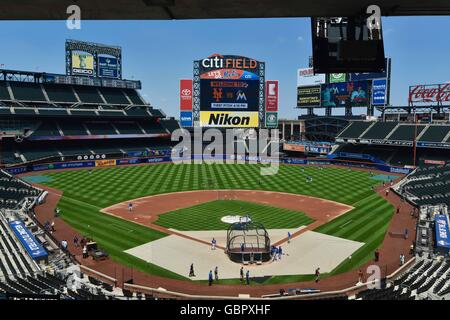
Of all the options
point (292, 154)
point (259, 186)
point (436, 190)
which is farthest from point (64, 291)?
point (292, 154)

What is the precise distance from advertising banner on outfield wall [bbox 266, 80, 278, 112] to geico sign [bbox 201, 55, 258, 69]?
18.3ft

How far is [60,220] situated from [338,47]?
1328 inches

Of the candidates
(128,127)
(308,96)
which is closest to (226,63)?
(128,127)

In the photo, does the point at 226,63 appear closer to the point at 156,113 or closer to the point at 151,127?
the point at 156,113

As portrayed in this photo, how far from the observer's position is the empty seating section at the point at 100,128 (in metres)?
79.5

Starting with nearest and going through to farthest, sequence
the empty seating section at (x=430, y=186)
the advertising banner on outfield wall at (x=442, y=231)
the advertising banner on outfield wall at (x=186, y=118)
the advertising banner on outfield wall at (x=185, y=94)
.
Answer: the advertising banner on outfield wall at (x=442, y=231) < the empty seating section at (x=430, y=186) < the advertising banner on outfield wall at (x=185, y=94) < the advertising banner on outfield wall at (x=186, y=118)

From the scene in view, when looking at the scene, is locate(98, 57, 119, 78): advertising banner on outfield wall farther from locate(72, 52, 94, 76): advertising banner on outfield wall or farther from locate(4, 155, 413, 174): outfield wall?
locate(4, 155, 413, 174): outfield wall

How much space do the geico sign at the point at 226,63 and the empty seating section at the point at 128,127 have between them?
27917mm

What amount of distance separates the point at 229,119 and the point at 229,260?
141 feet

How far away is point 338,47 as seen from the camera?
268 inches

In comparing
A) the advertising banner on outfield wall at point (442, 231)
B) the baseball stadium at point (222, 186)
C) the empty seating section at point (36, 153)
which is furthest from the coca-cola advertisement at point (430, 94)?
the empty seating section at point (36, 153)

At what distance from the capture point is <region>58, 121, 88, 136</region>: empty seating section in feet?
249

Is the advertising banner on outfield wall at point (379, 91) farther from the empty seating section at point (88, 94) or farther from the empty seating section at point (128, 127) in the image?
the empty seating section at point (88, 94)

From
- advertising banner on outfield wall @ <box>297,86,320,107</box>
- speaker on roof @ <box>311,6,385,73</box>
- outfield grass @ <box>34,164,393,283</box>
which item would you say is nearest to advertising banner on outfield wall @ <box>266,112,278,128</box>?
outfield grass @ <box>34,164,393,283</box>
